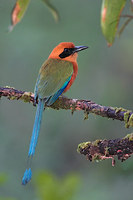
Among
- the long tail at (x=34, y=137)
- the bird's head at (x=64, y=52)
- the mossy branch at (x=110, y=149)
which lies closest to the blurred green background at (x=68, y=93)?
the bird's head at (x=64, y=52)

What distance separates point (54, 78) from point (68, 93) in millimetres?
2624

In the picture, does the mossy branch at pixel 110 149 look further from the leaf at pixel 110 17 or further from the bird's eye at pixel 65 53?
Answer: the bird's eye at pixel 65 53

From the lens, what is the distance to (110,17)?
1820 millimetres

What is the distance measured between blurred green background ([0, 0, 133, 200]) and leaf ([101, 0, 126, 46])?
3.39m

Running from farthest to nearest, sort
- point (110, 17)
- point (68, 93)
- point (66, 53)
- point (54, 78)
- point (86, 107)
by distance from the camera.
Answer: point (68, 93)
point (66, 53)
point (54, 78)
point (86, 107)
point (110, 17)

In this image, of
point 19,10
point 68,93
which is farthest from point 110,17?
point 68,93

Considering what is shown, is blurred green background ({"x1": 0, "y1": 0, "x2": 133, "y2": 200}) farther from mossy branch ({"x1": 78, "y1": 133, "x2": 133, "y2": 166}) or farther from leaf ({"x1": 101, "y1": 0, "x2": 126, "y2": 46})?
leaf ({"x1": 101, "y1": 0, "x2": 126, "y2": 46})

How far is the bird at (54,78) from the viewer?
9.62ft

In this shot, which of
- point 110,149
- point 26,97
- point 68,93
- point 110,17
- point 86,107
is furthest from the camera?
point 68,93

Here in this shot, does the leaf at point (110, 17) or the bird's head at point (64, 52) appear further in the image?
the bird's head at point (64, 52)

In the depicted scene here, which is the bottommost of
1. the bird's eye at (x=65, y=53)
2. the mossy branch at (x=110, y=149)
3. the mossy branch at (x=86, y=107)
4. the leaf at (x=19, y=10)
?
the mossy branch at (x=110, y=149)

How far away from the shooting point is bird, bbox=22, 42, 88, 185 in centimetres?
293

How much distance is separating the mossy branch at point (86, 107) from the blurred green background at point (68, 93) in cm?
245

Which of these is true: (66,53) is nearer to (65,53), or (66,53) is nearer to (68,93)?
(65,53)
